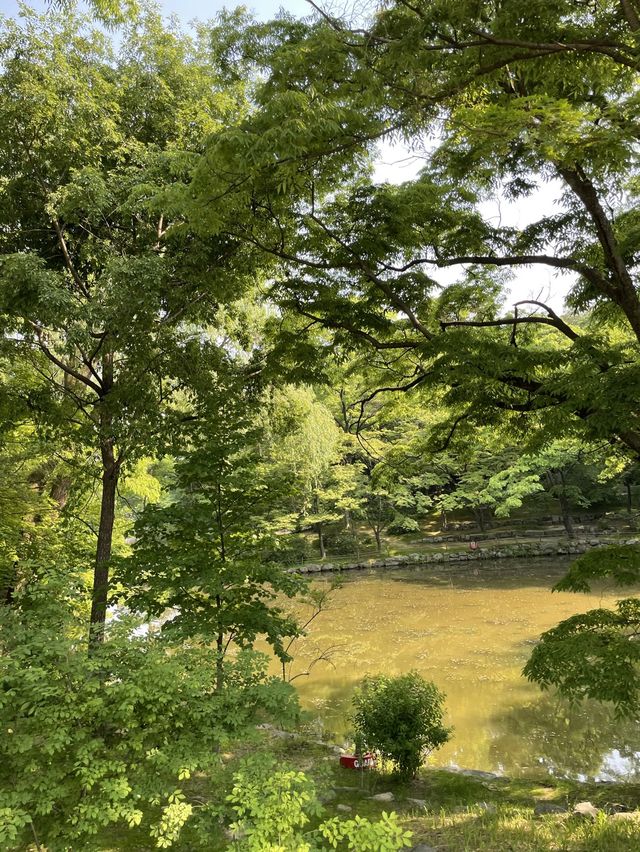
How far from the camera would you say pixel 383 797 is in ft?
14.2

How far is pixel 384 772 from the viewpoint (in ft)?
15.9

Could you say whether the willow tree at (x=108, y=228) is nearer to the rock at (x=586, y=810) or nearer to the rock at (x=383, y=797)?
the rock at (x=383, y=797)

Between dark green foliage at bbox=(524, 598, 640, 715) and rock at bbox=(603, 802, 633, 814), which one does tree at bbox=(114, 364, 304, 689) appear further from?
rock at bbox=(603, 802, 633, 814)

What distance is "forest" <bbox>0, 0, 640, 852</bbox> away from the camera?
259 centimetres

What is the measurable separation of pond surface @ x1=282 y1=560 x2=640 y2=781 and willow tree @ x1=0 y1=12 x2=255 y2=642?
468 centimetres

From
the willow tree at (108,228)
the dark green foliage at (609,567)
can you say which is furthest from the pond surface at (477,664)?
the willow tree at (108,228)

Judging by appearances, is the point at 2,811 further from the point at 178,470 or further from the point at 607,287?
the point at 607,287

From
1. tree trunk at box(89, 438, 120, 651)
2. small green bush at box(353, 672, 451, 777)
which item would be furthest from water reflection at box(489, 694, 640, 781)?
tree trunk at box(89, 438, 120, 651)

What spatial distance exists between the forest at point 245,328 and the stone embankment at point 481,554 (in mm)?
13694

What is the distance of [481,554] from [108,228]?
1885 centimetres

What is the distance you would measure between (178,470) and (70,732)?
2055 millimetres

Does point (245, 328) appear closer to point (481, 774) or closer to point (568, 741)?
point (481, 774)

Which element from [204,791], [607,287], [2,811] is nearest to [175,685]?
[2,811]

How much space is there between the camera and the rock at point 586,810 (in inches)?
147
